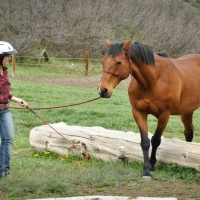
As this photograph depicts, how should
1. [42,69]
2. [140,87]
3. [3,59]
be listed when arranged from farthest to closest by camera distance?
[42,69]
[140,87]
[3,59]

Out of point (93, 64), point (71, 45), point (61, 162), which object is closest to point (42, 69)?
point (93, 64)

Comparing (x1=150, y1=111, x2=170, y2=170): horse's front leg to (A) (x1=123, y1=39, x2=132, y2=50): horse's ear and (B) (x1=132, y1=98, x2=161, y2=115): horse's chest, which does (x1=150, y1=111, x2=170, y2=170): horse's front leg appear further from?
(A) (x1=123, y1=39, x2=132, y2=50): horse's ear

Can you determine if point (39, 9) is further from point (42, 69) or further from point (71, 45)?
point (42, 69)

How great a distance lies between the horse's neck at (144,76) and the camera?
670 centimetres

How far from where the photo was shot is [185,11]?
140 feet

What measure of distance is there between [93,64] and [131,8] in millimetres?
12016

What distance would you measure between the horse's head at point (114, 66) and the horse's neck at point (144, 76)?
0.29m

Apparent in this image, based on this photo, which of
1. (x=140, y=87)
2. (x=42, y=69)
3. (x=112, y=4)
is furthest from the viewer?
(x=112, y=4)

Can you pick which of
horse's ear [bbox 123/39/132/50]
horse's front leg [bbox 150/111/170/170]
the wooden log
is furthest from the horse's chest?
horse's ear [bbox 123/39/132/50]

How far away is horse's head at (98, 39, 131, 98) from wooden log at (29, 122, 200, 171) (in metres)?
1.47

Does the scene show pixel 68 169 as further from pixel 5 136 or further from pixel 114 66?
pixel 114 66

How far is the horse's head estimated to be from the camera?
20.4ft

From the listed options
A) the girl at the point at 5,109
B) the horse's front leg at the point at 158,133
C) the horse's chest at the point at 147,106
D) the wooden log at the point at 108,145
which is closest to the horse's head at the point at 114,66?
the horse's chest at the point at 147,106

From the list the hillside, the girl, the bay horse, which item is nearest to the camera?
the girl
